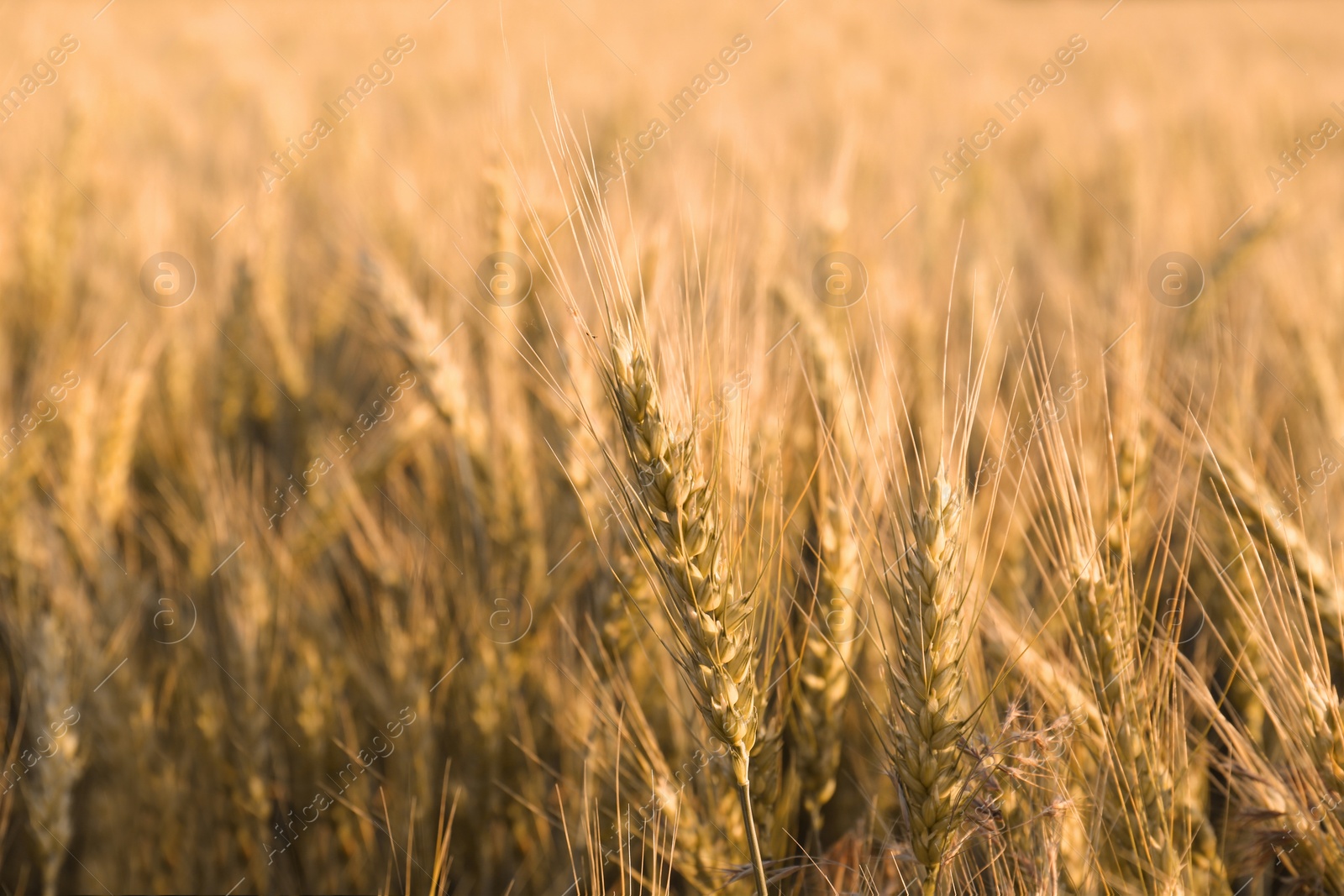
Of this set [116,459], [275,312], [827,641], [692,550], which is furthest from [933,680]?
[275,312]

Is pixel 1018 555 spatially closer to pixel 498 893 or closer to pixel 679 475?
pixel 679 475

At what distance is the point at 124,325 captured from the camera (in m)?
2.36

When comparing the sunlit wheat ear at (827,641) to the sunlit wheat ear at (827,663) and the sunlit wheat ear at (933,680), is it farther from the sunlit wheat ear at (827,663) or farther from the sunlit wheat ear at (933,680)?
the sunlit wheat ear at (933,680)

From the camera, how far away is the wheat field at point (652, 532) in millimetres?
1018

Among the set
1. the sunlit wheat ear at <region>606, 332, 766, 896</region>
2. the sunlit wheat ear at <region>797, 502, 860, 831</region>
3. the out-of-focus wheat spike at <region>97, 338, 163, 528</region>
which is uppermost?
the out-of-focus wheat spike at <region>97, 338, 163, 528</region>

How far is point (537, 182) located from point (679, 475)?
1.35 m

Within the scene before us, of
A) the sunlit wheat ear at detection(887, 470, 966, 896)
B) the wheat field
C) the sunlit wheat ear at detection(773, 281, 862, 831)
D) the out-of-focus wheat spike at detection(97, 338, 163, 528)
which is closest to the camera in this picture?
the sunlit wheat ear at detection(887, 470, 966, 896)

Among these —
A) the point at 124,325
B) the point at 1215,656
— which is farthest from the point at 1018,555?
the point at 124,325

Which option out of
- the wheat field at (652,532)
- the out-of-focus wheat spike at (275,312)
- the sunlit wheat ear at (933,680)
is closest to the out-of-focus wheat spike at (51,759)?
the wheat field at (652,532)

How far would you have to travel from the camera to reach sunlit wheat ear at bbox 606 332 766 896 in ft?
3.01

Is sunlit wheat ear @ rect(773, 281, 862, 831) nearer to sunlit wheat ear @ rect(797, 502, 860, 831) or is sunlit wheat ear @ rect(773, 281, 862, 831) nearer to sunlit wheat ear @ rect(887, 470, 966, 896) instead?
sunlit wheat ear @ rect(797, 502, 860, 831)

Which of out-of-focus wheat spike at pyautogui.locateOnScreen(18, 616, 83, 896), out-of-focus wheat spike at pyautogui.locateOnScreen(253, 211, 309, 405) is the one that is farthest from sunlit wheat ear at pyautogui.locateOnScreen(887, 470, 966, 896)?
out-of-focus wheat spike at pyautogui.locateOnScreen(253, 211, 309, 405)

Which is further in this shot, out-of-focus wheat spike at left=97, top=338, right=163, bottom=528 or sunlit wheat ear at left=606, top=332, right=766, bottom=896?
out-of-focus wheat spike at left=97, top=338, right=163, bottom=528

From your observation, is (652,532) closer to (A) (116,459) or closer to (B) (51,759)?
(B) (51,759)
